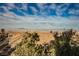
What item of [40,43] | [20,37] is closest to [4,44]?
[20,37]

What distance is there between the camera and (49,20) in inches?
57.5

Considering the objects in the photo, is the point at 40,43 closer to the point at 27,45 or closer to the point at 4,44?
the point at 27,45

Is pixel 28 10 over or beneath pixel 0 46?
over

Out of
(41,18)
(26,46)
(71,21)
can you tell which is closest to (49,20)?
(41,18)

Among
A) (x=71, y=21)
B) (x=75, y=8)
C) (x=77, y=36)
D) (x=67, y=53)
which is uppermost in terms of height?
(x=75, y=8)

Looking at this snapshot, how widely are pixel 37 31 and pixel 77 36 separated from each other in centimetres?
34

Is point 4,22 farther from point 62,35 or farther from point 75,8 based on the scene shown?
point 75,8

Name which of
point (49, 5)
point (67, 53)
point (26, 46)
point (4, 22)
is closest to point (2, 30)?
point (4, 22)

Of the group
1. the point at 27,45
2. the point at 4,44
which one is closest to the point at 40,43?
the point at 27,45

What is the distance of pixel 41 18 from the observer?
1466mm

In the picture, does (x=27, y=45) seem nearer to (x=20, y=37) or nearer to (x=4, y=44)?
(x=20, y=37)

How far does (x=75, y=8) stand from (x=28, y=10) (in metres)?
0.40

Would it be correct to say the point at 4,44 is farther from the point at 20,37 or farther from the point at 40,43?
the point at 40,43

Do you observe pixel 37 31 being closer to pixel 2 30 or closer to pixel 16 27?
pixel 16 27
